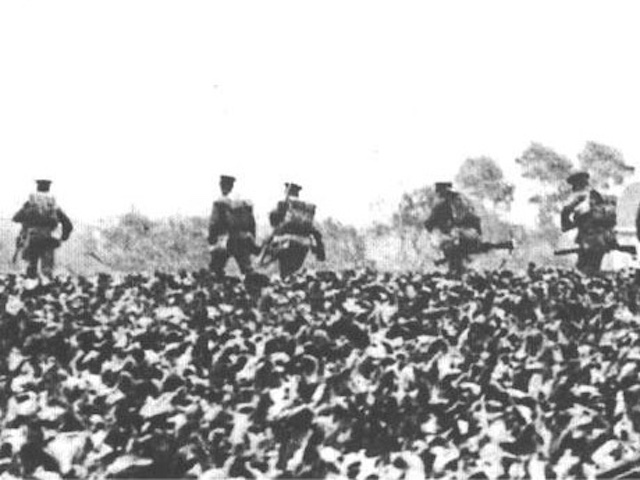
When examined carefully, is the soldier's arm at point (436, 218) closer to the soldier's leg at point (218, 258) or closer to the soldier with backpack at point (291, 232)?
the soldier with backpack at point (291, 232)

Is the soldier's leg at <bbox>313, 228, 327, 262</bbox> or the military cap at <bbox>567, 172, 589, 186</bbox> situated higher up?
the military cap at <bbox>567, 172, 589, 186</bbox>

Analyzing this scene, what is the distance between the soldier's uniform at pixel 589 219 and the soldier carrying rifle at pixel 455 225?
1.06 m

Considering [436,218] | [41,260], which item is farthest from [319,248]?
[41,260]

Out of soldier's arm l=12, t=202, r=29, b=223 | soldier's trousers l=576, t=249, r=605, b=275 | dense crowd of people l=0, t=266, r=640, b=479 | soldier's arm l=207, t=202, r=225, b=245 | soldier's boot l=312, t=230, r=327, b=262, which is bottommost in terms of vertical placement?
dense crowd of people l=0, t=266, r=640, b=479

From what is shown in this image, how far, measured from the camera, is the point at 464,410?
18.1 feet

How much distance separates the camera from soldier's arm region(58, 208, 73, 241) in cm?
1580

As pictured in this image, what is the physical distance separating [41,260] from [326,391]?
12.0 m

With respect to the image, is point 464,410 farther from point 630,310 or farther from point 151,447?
point 630,310

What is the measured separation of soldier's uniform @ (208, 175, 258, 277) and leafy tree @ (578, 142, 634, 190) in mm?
55962

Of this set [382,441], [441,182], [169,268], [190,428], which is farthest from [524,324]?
[169,268]

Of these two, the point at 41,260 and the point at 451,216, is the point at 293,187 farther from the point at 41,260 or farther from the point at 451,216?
the point at 41,260

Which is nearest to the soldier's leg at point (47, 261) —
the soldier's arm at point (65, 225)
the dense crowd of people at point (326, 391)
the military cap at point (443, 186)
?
the soldier's arm at point (65, 225)

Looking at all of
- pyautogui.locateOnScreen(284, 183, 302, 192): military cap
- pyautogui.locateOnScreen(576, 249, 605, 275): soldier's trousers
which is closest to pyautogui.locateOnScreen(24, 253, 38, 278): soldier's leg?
pyautogui.locateOnScreen(284, 183, 302, 192): military cap

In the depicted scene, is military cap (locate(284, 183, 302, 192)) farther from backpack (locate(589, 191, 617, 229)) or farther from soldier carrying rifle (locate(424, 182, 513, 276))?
backpack (locate(589, 191, 617, 229))
